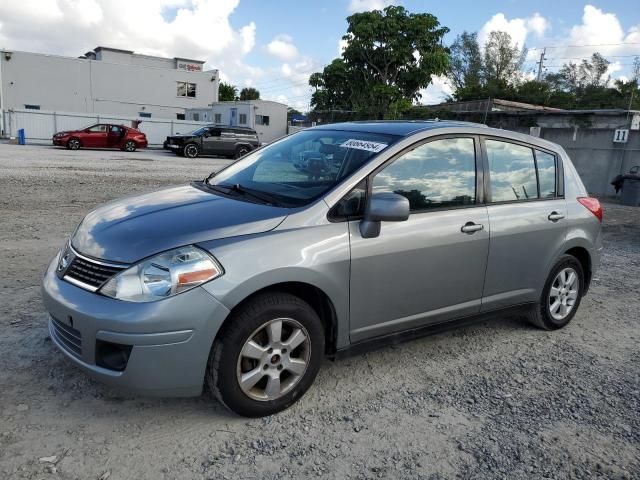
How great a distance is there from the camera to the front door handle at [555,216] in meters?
4.44

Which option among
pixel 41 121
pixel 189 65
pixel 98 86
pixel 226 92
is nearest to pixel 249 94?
pixel 226 92

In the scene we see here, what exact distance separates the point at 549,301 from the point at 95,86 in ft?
153

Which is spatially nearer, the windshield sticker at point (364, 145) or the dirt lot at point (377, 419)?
the dirt lot at point (377, 419)

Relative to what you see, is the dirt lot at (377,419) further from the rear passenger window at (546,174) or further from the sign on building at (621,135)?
the sign on building at (621,135)

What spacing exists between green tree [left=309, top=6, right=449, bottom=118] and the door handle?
31.5m

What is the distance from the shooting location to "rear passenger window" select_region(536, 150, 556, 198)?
14.9 feet

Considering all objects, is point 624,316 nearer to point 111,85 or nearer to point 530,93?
point 530,93

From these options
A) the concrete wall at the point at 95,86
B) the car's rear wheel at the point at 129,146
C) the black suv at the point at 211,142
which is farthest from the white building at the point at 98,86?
the black suv at the point at 211,142

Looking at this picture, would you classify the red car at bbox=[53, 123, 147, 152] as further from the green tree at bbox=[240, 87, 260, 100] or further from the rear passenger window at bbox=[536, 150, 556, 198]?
the green tree at bbox=[240, 87, 260, 100]

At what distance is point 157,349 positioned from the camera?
2.73 m

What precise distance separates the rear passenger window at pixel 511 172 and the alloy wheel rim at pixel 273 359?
1949mm

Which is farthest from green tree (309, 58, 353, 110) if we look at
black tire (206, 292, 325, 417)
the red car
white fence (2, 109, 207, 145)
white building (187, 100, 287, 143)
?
black tire (206, 292, 325, 417)

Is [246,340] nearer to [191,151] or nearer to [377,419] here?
[377,419]

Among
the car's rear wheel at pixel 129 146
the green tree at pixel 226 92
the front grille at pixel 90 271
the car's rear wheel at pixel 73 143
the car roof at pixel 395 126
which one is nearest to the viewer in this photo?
the front grille at pixel 90 271
